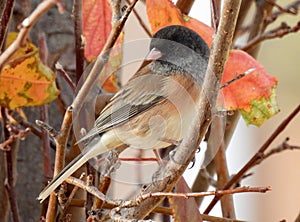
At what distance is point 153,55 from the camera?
1023 millimetres

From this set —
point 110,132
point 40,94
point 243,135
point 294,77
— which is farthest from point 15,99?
point 294,77

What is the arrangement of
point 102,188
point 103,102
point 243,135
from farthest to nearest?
point 243,135 < point 103,102 < point 102,188

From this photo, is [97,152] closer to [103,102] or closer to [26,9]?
[103,102]

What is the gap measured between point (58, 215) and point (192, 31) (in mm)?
327

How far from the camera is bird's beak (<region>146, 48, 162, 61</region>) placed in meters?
1.02

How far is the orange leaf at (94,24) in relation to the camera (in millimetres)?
1055

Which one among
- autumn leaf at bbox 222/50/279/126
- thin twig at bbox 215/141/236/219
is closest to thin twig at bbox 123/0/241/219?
autumn leaf at bbox 222/50/279/126

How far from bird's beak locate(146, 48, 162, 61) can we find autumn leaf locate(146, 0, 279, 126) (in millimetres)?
32

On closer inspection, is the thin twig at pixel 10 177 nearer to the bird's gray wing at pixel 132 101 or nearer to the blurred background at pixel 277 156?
the bird's gray wing at pixel 132 101

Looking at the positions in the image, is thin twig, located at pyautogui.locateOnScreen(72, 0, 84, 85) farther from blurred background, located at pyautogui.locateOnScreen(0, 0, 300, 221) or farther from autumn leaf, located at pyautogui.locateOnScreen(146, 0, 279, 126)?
blurred background, located at pyautogui.locateOnScreen(0, 0, 300, 221)

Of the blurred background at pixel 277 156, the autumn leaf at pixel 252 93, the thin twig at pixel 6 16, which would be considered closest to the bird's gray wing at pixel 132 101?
the autumn leaf at pixel 252 93

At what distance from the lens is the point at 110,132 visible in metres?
0.99

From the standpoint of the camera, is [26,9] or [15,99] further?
[26,9]

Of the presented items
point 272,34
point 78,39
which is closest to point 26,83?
point 78,39
